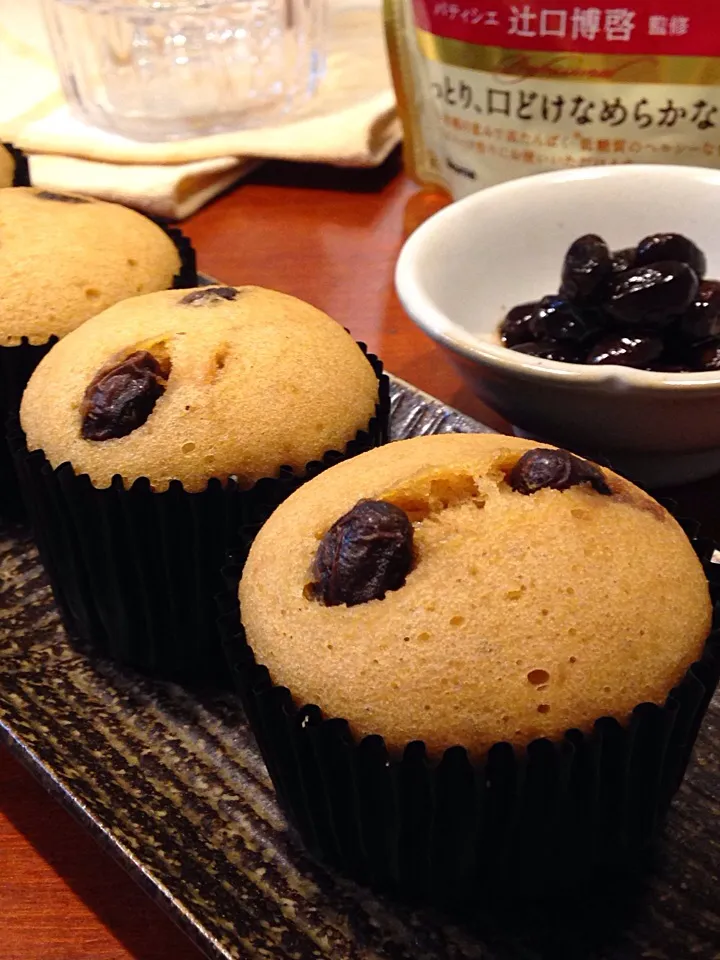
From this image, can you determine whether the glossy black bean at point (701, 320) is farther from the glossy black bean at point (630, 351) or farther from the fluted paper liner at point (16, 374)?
the fluted paper liner at point (16, 374)

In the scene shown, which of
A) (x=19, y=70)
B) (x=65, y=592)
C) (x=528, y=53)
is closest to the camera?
(x=65, y=592)

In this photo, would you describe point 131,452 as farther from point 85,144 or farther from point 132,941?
point 85,144

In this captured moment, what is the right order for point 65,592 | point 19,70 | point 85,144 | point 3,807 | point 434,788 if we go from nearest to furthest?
point 434,788
point 3,807
point 65,592
point 85,144
point 19,70

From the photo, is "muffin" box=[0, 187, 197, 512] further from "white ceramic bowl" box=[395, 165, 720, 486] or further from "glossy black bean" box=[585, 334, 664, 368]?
"glossy black bean" box=[585, 334, 664, 368]

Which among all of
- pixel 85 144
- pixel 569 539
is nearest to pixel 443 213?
pixel 569 539

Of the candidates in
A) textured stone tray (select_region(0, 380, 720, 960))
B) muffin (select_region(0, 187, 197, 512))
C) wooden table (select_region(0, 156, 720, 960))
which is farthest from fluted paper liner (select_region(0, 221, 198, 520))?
wooden table (select_region(0, 156, 720, 960))

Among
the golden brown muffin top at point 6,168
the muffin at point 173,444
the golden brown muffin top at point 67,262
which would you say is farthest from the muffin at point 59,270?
the golden brown muffin top at point 6,168

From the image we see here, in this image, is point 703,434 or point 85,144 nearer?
point 703,434

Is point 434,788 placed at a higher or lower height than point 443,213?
lower
